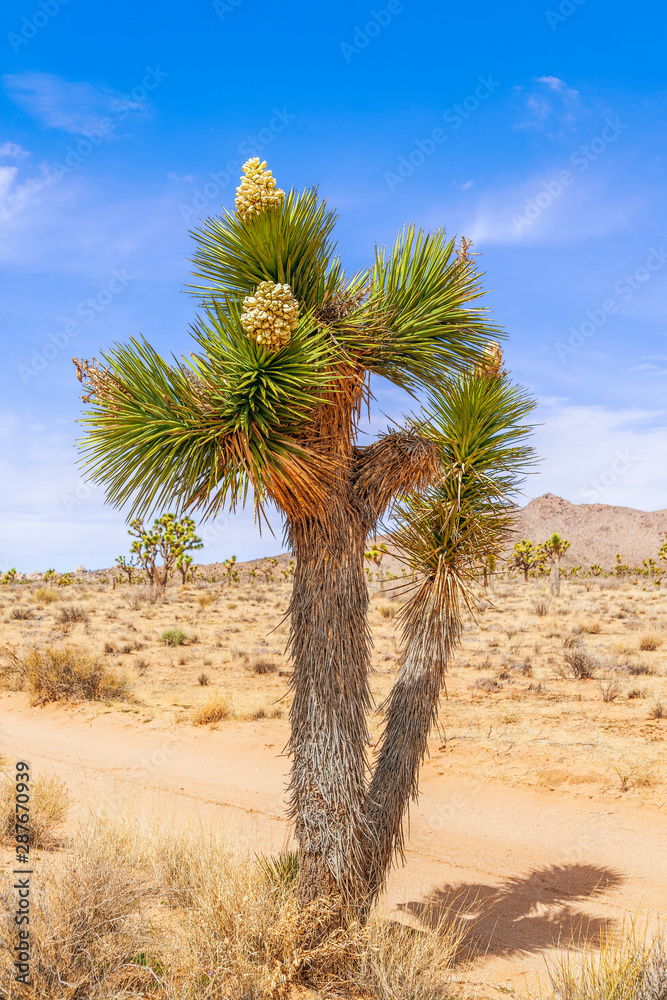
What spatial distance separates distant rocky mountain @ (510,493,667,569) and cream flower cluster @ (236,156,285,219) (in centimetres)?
8350

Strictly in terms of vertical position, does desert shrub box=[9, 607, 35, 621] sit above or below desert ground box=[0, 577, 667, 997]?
above

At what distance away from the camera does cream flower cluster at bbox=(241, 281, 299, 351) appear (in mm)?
3857

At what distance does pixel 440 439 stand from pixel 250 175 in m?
2.24

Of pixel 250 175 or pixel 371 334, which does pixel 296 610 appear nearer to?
pixel 371 334

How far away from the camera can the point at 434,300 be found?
461cm

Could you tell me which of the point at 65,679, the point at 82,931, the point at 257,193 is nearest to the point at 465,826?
the point at 82,931

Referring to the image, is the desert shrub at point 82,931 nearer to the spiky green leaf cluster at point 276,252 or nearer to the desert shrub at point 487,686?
the spiky green leaf cluster at point 276,252

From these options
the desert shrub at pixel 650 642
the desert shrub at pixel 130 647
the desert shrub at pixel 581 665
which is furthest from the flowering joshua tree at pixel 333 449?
the desert shrub at pixel 130 647

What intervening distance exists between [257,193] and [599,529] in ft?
334

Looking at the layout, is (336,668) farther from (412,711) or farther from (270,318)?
(270,318)

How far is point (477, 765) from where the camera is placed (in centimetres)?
1014

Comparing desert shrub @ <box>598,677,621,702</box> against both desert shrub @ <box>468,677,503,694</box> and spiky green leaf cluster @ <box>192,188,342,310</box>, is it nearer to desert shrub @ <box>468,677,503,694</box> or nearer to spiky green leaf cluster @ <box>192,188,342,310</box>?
desert shrub @ <box>468,677,503,694</box>

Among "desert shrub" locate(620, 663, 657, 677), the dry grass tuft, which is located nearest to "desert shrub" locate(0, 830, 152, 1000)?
the dry grass tuft

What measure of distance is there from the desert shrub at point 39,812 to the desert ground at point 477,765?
9.5 inches
